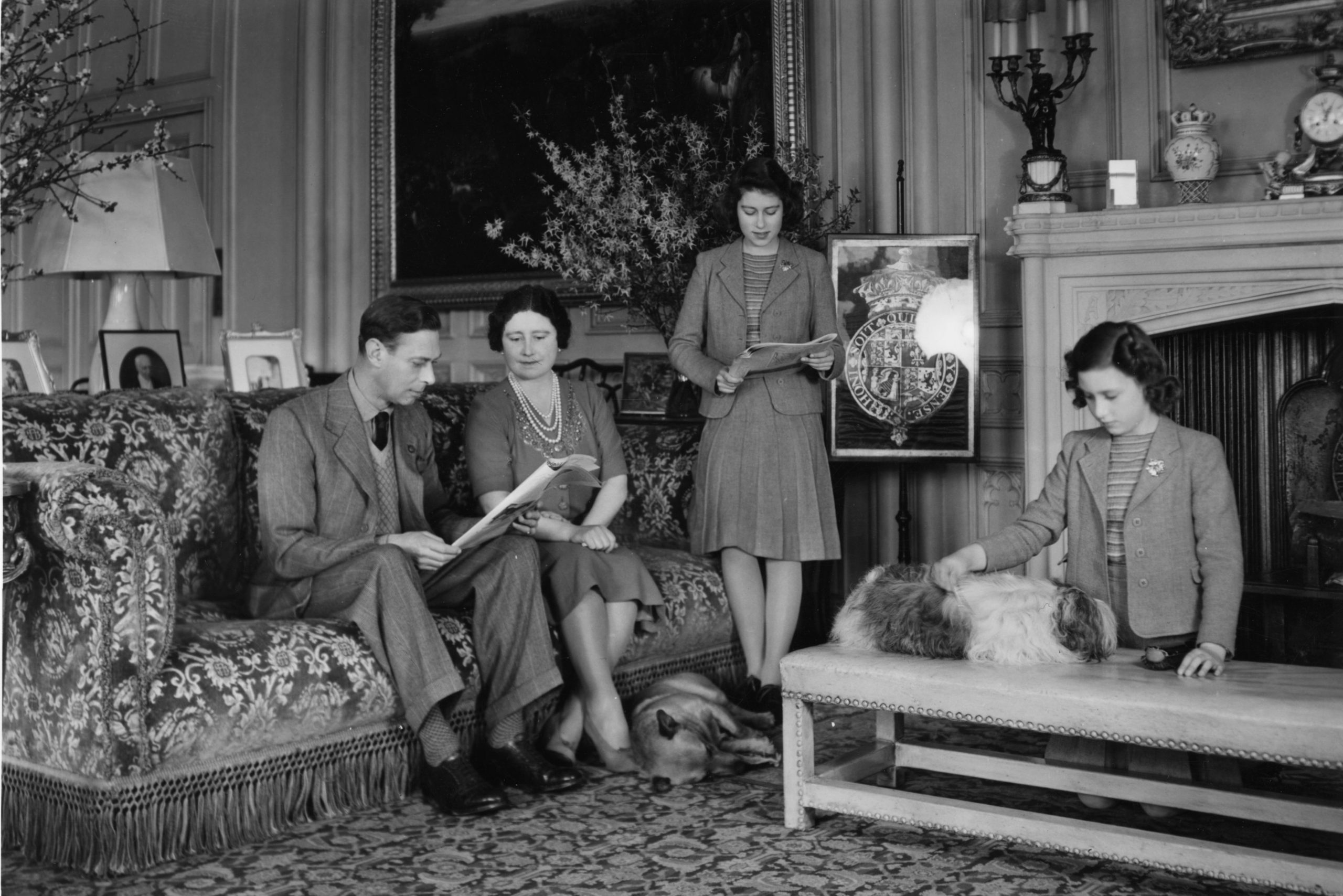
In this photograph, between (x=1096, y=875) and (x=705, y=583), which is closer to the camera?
(x=1096, y=875)

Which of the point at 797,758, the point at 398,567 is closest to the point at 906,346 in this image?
the point at 797,758

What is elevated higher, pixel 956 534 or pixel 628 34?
pixel 628 34

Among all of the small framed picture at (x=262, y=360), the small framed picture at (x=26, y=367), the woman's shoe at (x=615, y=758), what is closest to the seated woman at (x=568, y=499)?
the woman's shoe at (x=615, y=758)

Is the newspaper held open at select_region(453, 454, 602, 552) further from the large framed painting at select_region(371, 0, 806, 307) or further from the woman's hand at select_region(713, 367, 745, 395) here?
the large framed painting at select_region(371, 0, 806, 307)

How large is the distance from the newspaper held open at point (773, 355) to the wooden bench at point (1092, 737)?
97 cm

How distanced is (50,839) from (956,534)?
308 cm

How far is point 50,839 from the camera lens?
8.72 feet

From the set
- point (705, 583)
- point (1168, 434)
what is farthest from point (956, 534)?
point (1168, 434)

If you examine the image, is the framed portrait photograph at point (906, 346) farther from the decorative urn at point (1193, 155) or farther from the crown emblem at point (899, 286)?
the decorative urn at point (1193, 155)

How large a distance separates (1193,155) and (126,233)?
3.28 meters

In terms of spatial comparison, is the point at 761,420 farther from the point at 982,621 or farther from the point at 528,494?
the point at 982,621

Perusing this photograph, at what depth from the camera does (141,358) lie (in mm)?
4348

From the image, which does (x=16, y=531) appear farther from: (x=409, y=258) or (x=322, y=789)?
(x=409, y=258)

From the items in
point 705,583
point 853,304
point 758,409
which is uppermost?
point 853,304
